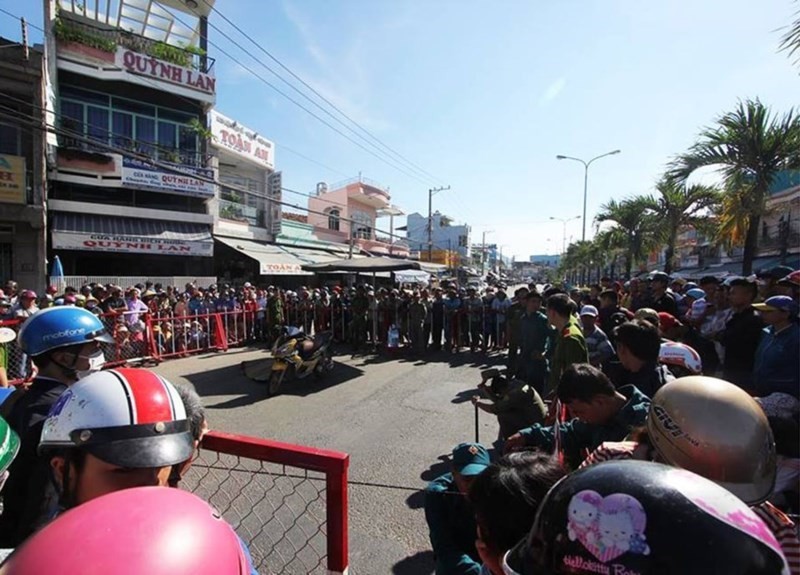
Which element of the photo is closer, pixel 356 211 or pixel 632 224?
pixel 632 224

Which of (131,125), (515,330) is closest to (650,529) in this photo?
(515,330)

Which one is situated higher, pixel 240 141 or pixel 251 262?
pixel 240 141

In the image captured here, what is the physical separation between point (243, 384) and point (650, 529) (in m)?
7.98

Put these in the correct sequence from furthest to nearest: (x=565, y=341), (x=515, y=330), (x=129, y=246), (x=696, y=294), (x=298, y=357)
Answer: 1. (x=129, y=246)
2. (x=298, y=357)
3. (x=515, y=330)
4. (x=696, y=294)
5. (x=565, y=341)

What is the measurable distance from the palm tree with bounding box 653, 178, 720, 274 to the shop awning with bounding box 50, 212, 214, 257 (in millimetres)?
17305

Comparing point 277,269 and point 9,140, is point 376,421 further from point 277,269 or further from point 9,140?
Answer: point 9,140

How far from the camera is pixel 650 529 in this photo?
0.83m

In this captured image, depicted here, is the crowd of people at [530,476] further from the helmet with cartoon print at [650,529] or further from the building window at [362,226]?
the building window at [362,226]

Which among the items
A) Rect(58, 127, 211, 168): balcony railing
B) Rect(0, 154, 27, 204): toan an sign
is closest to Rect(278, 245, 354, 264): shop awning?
Rect(58, 127, 211, 168): balcony railing

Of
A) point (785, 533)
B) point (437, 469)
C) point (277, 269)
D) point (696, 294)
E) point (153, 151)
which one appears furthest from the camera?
point (277, 269)

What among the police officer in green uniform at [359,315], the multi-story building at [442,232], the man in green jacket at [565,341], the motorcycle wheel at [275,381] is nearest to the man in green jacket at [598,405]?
the man in green jacket at [565,341]

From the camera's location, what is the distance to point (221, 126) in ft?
69.9

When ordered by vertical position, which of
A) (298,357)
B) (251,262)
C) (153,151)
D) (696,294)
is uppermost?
(153,151)

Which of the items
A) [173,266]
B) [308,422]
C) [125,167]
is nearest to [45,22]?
[125,167]
